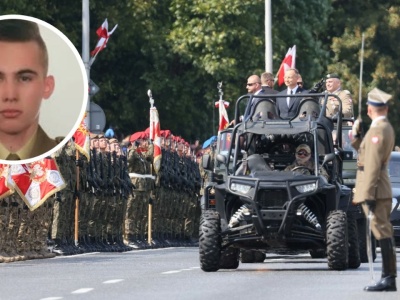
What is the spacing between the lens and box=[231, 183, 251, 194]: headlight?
68.5 ft

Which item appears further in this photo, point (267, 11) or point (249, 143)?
point (267, 11)

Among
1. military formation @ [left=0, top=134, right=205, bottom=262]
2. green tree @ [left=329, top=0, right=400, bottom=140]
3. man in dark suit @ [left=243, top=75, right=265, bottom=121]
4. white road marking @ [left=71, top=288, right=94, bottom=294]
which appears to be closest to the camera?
white road marking @ [left=71, top=288, right=94, bottom=294]

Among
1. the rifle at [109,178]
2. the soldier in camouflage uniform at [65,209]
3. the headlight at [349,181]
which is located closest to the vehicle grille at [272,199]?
the headlight at [349,181]

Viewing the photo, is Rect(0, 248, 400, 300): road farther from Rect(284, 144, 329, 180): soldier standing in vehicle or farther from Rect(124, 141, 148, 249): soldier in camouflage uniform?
Rect(124, 141, 148, 249): soldier in camouflage uniform

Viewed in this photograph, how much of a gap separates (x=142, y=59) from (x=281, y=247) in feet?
103

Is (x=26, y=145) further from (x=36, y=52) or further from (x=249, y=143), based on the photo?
(x=249, y=143)

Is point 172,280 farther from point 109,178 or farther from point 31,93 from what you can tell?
point 109,178

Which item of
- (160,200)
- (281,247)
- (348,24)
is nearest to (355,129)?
(281,247)

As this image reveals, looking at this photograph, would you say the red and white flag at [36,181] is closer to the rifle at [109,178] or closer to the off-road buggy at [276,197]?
the off-road buggy at [276,197]

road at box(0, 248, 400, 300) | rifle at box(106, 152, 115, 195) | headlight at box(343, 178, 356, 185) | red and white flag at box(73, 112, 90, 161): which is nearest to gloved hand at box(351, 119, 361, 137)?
road at box(0, 248, 400, 300)

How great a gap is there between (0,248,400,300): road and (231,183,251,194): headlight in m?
Answer: 0.94

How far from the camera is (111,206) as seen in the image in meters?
31.3

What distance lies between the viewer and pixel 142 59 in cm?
5225

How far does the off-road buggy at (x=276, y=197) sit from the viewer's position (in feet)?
68.3
